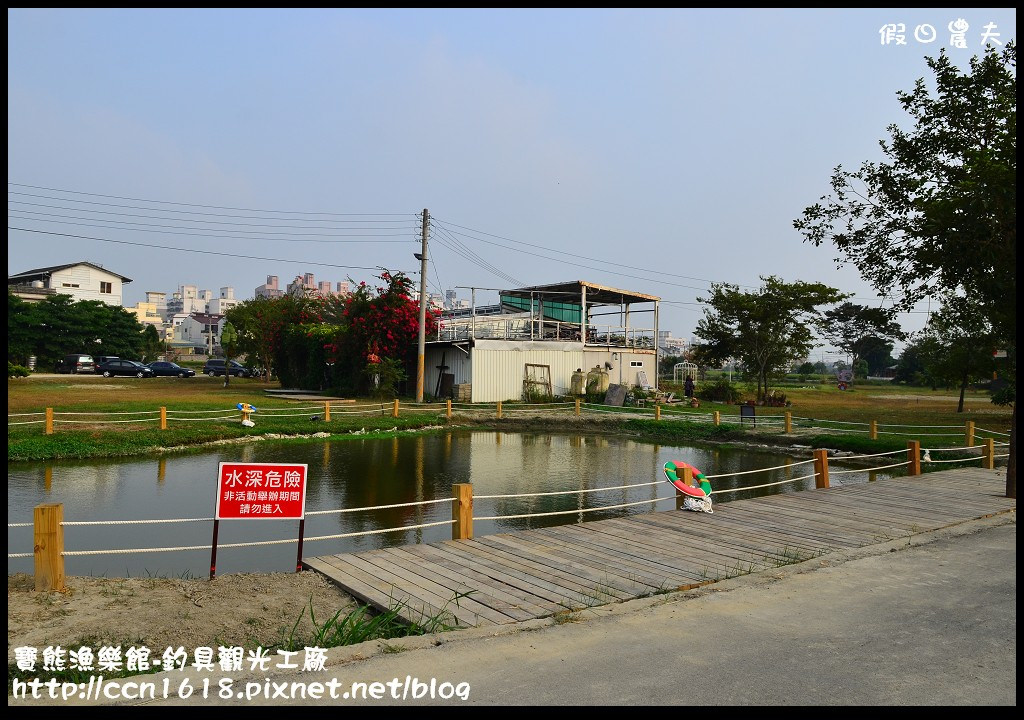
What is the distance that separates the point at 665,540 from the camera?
8.77m

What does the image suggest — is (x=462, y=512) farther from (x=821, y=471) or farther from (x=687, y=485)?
(x=821, y=471)

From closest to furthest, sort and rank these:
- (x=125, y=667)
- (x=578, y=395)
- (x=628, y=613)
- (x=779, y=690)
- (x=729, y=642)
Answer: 1. (x=779, y=690)
2. (x=125, y=667)
3. (x=729, y=642)
4. (x=628, y=613)
5. (x=578, y=395)

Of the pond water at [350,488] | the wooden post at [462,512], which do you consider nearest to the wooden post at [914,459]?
the pond water at [350,488]

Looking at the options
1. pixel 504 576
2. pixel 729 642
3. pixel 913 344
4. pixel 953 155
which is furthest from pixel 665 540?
pixel 913 344

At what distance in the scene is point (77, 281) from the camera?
69.6 metres

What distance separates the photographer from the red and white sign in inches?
283

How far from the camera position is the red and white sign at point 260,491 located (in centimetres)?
719

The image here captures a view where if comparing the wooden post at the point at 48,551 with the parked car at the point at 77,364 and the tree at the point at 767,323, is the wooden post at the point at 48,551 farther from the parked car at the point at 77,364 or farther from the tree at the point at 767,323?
the parked car at the point at 77,364

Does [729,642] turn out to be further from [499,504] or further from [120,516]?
[120,516]

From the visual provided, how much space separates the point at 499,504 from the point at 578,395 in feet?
68.2

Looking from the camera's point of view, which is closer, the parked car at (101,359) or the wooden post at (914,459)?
the wooden post at (914,459)

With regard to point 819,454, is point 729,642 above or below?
below

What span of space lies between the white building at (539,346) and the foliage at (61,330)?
99.3 feet

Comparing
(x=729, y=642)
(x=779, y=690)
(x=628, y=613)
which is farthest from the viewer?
(x=628, y=613)
